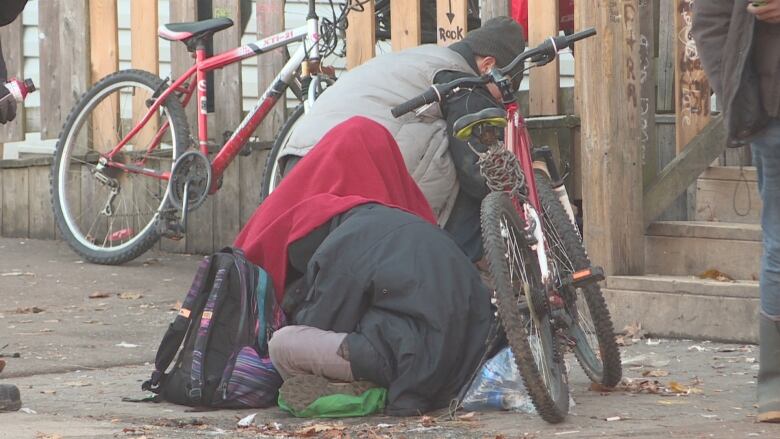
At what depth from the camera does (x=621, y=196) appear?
667 centimetres

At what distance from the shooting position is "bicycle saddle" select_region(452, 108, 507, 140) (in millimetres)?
5121

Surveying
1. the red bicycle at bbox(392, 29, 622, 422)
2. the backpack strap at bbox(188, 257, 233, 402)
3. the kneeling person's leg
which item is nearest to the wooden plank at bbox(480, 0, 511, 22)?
the red bicycle at bbox(392, 29, 622, 422)

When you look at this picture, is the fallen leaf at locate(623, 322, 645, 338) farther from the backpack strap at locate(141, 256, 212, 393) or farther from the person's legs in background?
the backpack strap at locate(141, 256, 212, 393)

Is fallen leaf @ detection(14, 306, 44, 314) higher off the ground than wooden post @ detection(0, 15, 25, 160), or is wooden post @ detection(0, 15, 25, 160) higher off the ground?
wooden post @ detection(0, 15, 25, 160)

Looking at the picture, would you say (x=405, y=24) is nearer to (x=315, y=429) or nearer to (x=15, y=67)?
(x=15, y=67)

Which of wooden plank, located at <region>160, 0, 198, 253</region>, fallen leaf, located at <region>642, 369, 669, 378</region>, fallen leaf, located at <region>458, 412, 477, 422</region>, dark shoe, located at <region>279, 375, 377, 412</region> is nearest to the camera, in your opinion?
fallen leaf, located at <region>458, 412, 477, 422</region>

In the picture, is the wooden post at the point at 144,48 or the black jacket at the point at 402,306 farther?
the wooden post at the point at 144,48

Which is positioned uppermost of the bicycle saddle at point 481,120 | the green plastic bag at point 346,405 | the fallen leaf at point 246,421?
the bicycle saddle at point 481,120

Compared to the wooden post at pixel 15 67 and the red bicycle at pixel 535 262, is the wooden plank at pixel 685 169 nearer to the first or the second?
the red bicycle at pixel 535 262

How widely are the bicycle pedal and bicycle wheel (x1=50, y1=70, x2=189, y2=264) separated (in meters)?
3.72

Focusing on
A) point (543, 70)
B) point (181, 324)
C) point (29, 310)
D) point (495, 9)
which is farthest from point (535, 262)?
point (29, 310)

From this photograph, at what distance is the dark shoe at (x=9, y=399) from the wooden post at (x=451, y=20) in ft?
11.4

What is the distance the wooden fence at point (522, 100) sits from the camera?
663cm

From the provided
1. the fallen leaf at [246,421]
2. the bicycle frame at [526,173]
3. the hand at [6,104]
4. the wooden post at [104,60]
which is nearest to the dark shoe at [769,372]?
the bicycle frame at [526,173]
